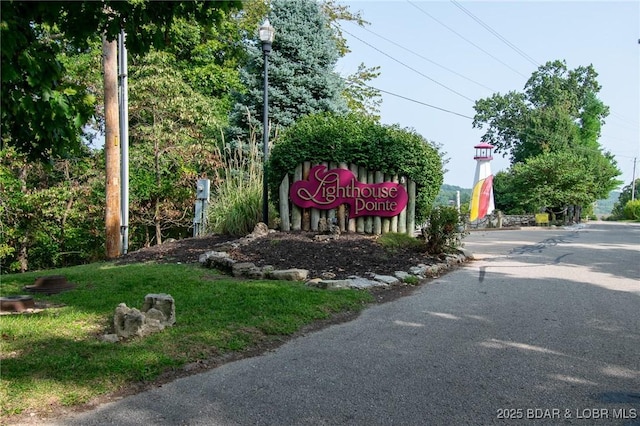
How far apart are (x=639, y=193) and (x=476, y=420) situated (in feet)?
251

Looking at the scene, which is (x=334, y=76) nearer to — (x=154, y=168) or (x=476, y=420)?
(x=154, y=168)

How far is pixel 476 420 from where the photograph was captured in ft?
9.77

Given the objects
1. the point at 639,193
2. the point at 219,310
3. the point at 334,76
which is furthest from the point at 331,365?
the point at 639,193

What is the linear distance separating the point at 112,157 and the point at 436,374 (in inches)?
378

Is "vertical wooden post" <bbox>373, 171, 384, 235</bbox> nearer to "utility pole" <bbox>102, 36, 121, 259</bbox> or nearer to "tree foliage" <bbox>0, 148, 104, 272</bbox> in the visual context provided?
"utility pole" <bbox>102, 36, 121, 259</bbox>

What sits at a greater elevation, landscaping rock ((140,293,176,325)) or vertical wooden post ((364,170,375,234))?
vertical wooden post ((364,170,375,234))

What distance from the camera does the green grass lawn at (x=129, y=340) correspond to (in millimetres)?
3438

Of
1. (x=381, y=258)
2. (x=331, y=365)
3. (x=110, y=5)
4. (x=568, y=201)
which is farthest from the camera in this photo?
(x=568, y=201)

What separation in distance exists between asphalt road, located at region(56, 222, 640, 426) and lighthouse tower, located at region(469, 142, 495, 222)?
1996cm

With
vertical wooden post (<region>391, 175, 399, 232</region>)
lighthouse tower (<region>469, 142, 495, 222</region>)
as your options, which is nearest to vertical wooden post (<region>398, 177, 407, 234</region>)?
vertical wooden post (<region>391, 175, 399, 232</region>)

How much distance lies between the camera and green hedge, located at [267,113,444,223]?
1047cm

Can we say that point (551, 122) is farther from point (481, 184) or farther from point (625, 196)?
point (625, 196)

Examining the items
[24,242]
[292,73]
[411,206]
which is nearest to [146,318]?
[411,206]

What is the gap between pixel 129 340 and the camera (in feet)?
14.1
